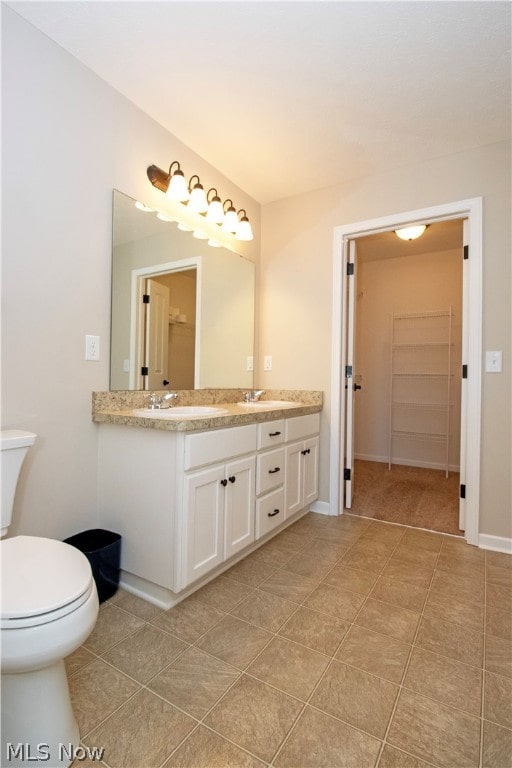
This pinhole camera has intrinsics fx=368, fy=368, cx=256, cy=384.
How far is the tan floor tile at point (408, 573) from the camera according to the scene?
5.79 ft

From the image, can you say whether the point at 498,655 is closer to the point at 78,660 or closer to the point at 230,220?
the point at 78,660

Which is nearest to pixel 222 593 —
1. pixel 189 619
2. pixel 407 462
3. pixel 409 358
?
pixel 189 619

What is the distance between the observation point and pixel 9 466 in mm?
1254

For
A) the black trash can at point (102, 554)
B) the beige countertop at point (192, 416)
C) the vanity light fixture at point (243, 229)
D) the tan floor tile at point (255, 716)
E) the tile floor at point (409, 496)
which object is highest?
the vanity light fixture at point (243, 229)

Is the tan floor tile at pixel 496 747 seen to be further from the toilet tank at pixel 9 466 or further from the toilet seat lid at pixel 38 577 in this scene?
the toilet tank at pixel 9 466

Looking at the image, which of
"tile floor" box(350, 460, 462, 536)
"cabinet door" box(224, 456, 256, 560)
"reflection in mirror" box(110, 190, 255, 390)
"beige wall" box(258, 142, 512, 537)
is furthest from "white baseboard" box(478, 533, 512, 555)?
"reflection in mirror" box(110, 190, 255, 390)

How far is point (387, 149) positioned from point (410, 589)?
242 centimetres

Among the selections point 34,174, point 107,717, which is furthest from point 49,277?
point 107,717

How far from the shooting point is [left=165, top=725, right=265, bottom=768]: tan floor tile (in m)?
0.91

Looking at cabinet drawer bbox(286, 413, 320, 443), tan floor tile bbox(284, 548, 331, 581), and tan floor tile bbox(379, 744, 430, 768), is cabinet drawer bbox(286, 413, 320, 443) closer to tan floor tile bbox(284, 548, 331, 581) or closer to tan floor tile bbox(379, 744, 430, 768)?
tan floor tile bbox(284, 548, 331, 581)

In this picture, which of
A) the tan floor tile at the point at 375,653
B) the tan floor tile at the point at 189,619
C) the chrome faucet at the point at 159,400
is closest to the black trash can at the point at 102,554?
the tan floor tile at the point at 189,619

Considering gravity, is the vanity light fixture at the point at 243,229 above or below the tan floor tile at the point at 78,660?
above

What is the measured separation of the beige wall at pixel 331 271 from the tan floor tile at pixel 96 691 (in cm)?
175

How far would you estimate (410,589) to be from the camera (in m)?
1.70
